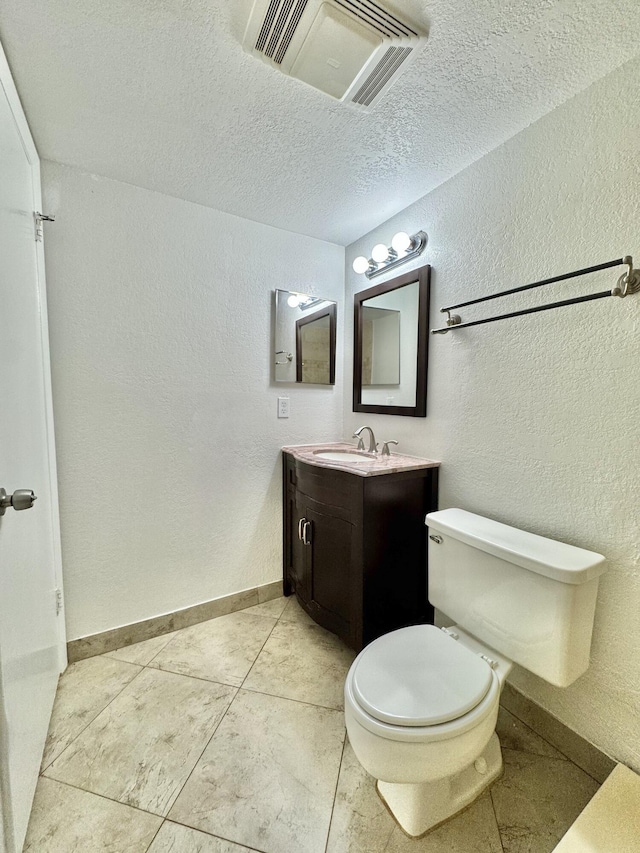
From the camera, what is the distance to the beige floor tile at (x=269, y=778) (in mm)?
930

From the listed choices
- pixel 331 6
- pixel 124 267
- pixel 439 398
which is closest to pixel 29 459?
pixel 124 267

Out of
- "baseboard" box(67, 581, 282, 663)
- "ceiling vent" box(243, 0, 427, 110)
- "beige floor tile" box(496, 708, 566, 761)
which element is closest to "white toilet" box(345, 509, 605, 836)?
"beige floor tile" box(496, 708, 566, 761)

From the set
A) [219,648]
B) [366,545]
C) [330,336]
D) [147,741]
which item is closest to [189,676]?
[219,648]

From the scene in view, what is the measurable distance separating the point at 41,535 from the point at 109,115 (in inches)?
57.1

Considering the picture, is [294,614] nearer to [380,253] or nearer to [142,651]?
[142,651]

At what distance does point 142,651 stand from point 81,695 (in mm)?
267

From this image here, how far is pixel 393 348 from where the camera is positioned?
184cm

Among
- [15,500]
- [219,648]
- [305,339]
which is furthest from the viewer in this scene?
[305,339]

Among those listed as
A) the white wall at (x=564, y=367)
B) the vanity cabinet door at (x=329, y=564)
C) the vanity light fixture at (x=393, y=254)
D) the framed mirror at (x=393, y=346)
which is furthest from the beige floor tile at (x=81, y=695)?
the vanity light fixture at (x=393, y=254)

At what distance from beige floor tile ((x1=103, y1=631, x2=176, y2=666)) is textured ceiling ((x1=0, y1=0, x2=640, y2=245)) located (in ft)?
6.89

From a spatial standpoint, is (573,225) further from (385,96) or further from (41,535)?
(41,535)

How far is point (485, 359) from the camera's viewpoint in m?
1.39

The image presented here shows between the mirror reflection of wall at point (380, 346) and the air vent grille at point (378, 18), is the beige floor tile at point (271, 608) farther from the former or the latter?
the air vent grille at point (378, 18)

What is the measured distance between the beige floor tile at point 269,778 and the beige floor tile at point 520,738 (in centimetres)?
57
